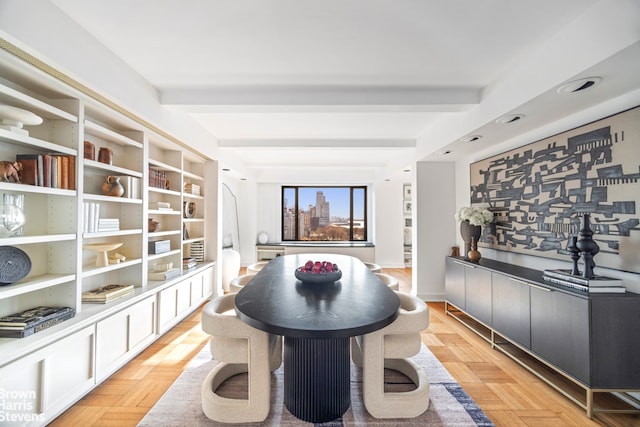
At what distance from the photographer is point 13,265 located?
1.69 meters

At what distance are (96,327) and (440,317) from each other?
12.1 feet

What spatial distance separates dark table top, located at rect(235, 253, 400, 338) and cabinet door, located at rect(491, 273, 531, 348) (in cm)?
126

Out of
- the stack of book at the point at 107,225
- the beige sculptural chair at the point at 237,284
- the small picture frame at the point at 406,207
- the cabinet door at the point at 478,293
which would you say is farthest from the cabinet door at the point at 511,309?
the small picture frame at the point at 406,207

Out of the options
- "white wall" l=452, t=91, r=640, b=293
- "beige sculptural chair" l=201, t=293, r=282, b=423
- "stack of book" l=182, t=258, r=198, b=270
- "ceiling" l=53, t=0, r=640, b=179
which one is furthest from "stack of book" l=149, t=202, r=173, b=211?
"white wall" l=452, t=91, r=640, b=293

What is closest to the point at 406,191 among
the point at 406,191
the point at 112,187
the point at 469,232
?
the point at 406,191

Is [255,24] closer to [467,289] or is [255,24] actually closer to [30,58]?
[30,58]

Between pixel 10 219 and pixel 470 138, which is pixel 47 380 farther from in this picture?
pixel 470 138

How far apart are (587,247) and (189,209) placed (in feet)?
14.1

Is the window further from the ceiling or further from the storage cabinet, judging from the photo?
the storage cabinet

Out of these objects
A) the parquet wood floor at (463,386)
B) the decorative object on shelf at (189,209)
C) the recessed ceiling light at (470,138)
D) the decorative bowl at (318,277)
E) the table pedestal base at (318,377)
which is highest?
the recessed ceiling light at (470,138)

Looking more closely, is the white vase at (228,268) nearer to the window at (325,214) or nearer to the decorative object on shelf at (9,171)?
the window at (325,214)

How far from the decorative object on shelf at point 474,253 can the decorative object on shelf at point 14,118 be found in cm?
408

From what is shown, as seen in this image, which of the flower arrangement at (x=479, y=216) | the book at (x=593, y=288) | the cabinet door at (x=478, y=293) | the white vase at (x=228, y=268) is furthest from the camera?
the white vase at (x=228, y=268)

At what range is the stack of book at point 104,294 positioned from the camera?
224 cm
